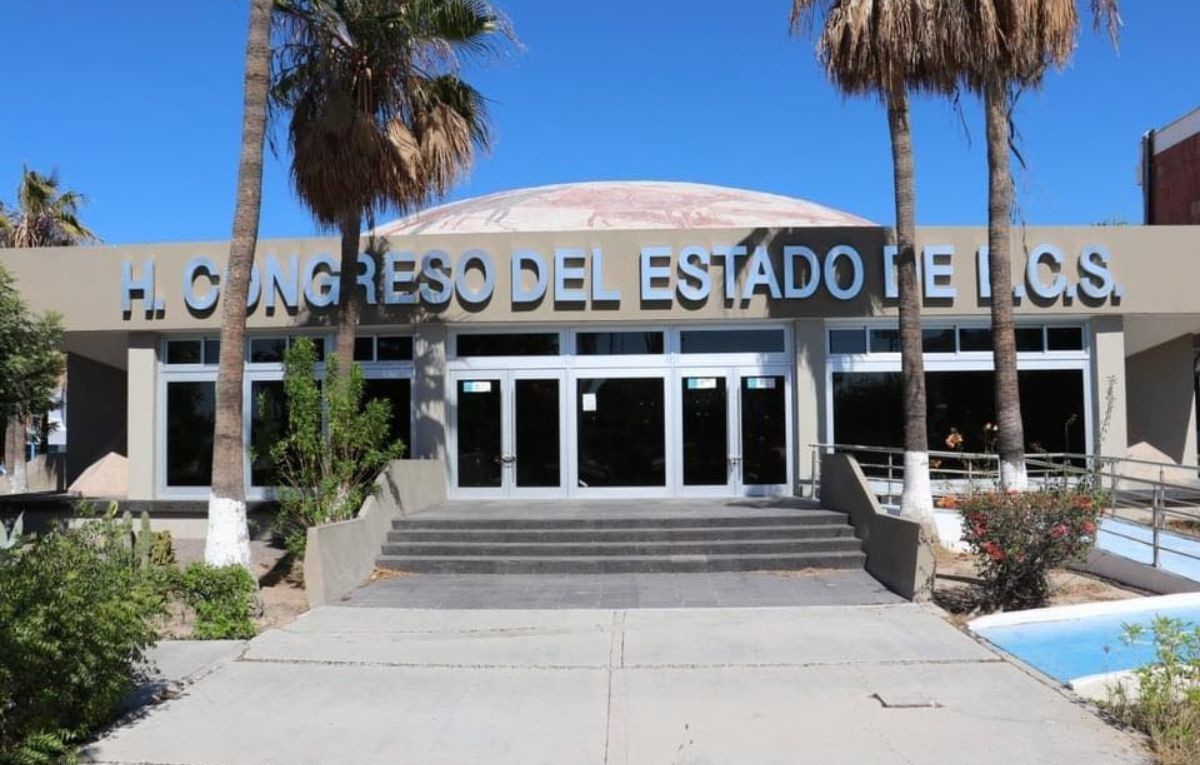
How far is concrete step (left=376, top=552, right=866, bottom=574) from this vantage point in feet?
39.1

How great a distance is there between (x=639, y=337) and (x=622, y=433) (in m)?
1.75

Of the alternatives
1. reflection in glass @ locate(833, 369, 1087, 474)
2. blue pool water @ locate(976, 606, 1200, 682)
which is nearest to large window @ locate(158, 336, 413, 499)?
reflection in glass @ locate(833, 369, 1087, 474)

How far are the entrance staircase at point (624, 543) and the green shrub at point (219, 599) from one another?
315cm

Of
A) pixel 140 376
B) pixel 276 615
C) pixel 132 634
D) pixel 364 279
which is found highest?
pixel 364 279

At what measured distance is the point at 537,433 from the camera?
1697 centimetres

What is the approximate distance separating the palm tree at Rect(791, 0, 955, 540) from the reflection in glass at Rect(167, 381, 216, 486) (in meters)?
12.2

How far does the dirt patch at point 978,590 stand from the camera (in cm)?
965

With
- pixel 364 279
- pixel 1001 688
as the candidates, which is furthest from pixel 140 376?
pixel 1001 688

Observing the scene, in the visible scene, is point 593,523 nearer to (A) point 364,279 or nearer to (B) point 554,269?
(B) point 554,269

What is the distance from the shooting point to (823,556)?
1200cm

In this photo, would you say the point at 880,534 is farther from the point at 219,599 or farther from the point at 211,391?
the point at 211,391

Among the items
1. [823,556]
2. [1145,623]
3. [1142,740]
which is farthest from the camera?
[823,556]

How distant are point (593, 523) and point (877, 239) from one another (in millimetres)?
7386

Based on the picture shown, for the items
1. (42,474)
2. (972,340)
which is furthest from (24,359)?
(42,474)
